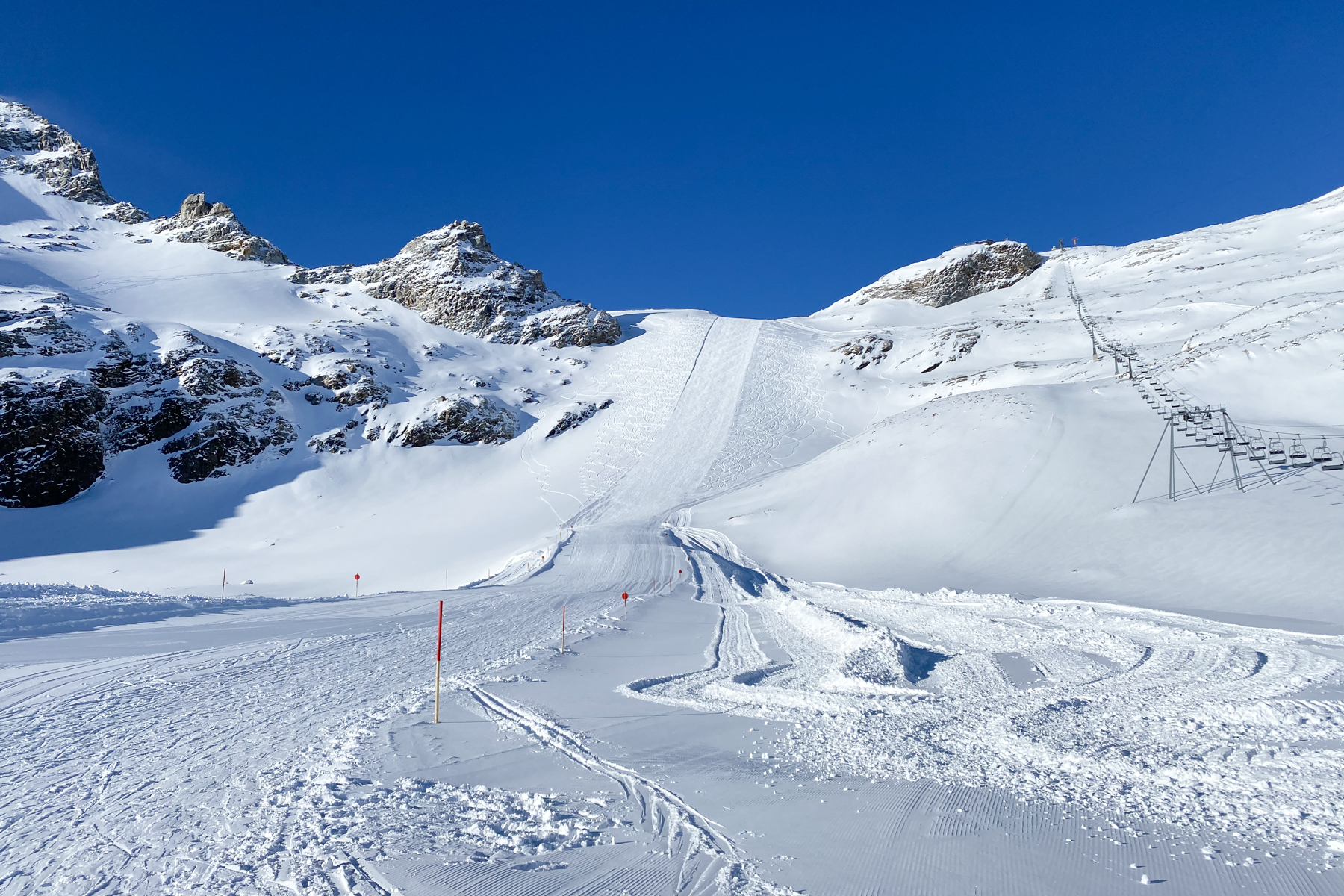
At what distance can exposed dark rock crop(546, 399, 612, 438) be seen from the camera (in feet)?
168

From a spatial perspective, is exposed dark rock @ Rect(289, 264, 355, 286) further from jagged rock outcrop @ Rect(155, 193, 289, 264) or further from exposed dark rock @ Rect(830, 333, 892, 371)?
exposed dark rock @ Rect(830, 333, 892, 371)

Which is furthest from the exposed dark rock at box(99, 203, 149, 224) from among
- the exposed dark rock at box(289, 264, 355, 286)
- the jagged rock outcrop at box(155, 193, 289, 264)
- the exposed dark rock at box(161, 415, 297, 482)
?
the exposed dark rock at box(161, 415, 297, 482)

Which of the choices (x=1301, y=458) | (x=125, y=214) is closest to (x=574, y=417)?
(x=1301, y=458)

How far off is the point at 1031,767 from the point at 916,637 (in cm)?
661

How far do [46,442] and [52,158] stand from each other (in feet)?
280

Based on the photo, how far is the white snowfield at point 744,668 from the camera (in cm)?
405

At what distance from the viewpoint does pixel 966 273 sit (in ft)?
280

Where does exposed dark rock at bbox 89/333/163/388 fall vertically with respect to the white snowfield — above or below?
above

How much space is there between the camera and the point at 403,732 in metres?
6.39

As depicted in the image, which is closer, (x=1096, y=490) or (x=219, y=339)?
(x=1096, y=490)

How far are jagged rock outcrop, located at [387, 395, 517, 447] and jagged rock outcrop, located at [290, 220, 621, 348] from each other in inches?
807

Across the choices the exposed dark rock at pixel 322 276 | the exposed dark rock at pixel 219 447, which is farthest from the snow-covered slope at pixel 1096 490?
the exposed dark rock at pixel 322 276

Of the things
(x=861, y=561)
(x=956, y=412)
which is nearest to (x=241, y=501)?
(x=861, y=561)

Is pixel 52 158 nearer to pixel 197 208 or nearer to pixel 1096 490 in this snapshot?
pixel 197 208
